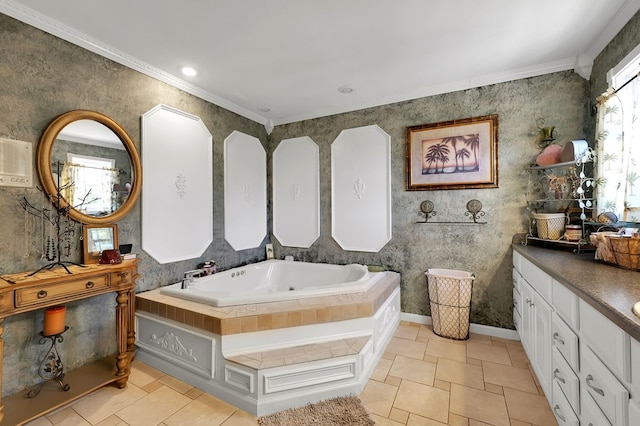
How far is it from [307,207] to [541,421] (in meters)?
2.78

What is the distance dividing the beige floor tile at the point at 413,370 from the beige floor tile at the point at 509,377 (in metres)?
0.39

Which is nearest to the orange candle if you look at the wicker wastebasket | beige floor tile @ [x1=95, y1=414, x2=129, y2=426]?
beige floor tile @ [x1=95, y1=414, x2=129, y2=426]

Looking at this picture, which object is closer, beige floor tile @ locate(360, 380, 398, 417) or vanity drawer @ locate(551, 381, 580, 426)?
vanity drawer @ locate(551, 381, 580, 426)

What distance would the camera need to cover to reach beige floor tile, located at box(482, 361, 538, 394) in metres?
1.86

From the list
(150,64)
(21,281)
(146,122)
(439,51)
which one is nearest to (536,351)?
(439,51)

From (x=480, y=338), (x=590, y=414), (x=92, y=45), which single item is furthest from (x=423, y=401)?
(x=92, y=45)

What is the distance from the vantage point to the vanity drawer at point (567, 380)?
46.3 inches

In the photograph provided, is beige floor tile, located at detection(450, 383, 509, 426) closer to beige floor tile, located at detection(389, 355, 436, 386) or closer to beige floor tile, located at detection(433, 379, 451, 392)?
beige floor tile, located at detection(433, 379, 451, 392)

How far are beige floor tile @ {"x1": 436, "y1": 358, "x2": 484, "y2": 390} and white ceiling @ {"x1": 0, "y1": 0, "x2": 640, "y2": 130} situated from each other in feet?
8.25

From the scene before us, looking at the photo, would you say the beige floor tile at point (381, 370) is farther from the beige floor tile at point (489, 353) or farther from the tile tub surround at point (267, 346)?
the beige floor tile at point (489, 353)

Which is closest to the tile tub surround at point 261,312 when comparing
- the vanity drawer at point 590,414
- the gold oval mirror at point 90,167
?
the gold oval mirror at point 90,167

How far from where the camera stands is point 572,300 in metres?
1.21

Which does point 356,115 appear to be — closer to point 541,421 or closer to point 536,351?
point 536,351

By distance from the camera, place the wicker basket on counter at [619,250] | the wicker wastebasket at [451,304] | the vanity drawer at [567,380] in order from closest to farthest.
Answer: the vanity drawer at [567,380], the wicker basket on counter at [619,250], the wicker wastebasket at [451,304]
